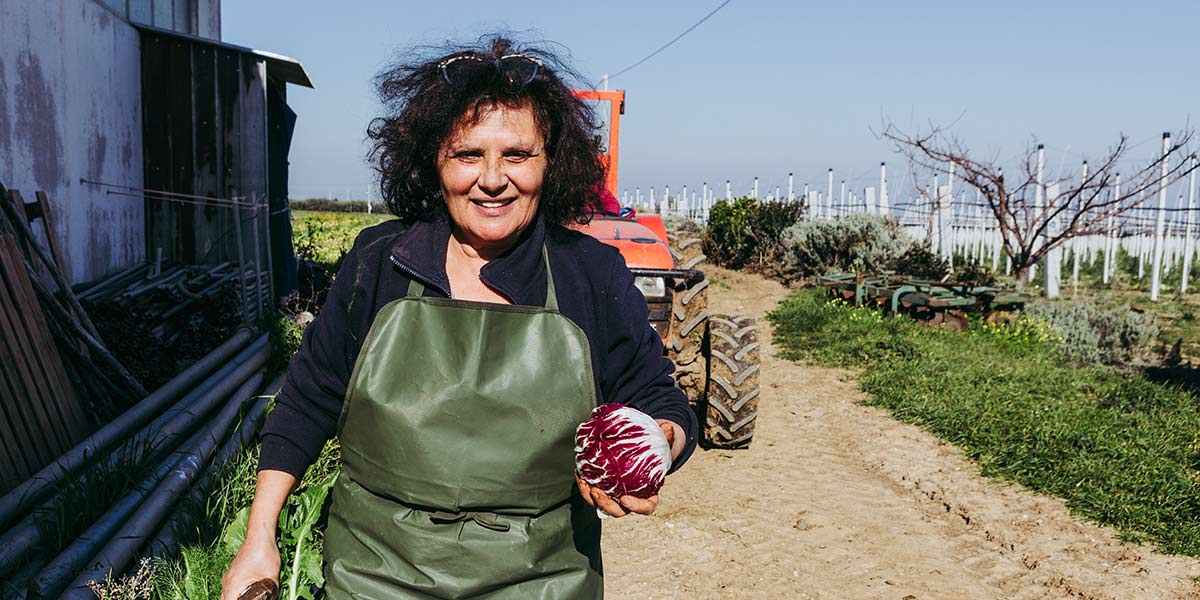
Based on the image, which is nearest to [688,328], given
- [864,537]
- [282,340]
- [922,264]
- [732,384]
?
[732,384]

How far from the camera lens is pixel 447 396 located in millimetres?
1786

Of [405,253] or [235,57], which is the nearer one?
[405,253]

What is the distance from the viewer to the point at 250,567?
1783 millimetres

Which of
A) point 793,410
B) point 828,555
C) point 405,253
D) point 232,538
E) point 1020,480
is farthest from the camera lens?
point 793,410

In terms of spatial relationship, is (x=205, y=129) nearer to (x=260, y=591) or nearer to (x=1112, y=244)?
(x=260, y=591)

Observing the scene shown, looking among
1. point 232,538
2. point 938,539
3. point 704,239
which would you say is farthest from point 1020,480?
point 704,239

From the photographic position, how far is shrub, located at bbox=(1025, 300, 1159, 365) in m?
10.1

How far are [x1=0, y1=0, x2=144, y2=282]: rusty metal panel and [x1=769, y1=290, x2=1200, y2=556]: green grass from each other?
22.6 ft

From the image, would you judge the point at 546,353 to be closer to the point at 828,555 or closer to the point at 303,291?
the point at 828,555

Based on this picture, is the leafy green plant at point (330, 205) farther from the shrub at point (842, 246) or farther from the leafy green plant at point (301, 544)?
the leafy green plant at point (301, 544)

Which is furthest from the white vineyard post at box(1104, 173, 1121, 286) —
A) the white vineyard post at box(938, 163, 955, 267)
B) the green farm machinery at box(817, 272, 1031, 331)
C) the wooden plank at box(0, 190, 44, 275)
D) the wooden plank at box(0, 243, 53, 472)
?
the wooden plank at box(0, 243, 53, 472)

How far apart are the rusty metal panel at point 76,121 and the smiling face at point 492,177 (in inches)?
240

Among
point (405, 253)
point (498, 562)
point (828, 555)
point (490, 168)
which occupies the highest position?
point (490, 168)

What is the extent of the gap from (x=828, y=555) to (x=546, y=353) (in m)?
3.43
